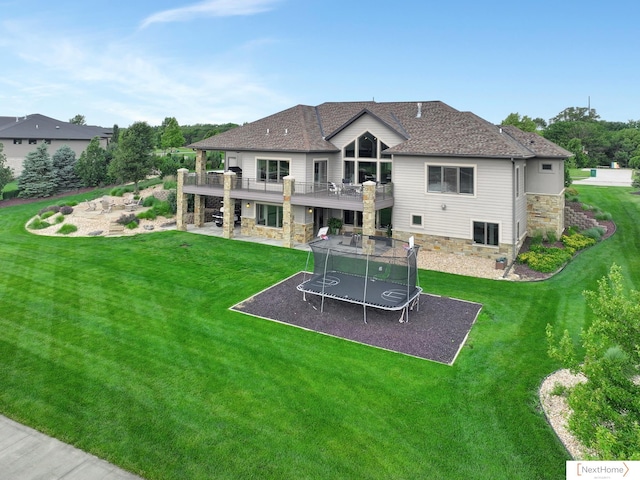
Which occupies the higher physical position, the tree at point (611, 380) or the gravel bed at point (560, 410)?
the tree at point (611, 380)

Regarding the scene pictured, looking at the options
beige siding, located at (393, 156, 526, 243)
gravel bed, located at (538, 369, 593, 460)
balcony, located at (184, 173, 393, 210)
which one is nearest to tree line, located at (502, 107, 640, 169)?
beige siding, located at (393, 156, 526, 243)

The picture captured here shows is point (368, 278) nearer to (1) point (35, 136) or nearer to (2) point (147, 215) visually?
(2) point (147, 215)

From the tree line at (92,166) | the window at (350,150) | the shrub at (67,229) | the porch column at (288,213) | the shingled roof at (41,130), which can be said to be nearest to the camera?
the porch column at (288,213)

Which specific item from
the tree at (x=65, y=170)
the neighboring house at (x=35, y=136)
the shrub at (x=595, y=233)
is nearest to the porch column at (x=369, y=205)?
the shrub at (x=595, y=233)

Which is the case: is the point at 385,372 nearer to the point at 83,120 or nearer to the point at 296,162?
the point at 296,162

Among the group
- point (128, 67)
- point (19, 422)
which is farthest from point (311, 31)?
point (19, 422)

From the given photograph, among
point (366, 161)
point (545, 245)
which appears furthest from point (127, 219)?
point (545, 245)

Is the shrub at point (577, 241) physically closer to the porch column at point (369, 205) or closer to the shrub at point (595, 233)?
the shrub at point (595, 233)
